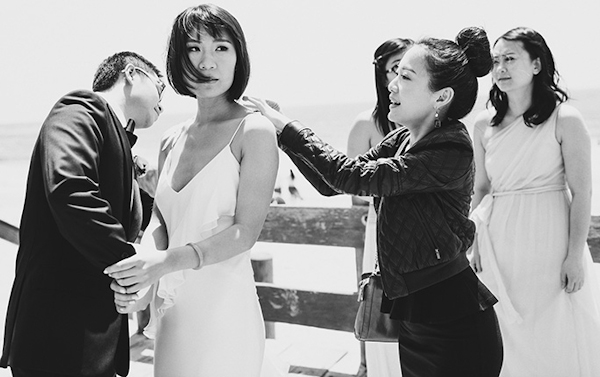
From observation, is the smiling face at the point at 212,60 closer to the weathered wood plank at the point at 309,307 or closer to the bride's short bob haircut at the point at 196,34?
the bride's short bob haircut at the point at 196,34

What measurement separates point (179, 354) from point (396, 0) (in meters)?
85.8

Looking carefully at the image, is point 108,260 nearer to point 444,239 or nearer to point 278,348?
point 444,239

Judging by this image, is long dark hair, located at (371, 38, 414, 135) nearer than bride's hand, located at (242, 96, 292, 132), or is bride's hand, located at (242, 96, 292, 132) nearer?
bride's hand, located at (242, 96, 292, 132)

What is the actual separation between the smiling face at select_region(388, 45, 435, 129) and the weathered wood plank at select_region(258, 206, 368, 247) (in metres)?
2.01

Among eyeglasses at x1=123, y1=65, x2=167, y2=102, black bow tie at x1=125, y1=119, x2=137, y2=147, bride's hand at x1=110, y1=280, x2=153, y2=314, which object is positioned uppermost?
eyeglasses at x1=123, y1=65, x2=167, y2=102

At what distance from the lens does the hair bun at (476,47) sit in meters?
2.04

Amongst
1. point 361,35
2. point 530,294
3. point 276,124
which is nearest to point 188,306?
point 276,124

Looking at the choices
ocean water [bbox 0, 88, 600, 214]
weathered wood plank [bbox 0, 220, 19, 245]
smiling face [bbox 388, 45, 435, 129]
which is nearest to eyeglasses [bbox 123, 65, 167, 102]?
smiling face [bbox 388, 45, 435, 129]

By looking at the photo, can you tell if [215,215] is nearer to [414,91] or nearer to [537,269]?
[414,91]

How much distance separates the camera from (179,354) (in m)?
2.04

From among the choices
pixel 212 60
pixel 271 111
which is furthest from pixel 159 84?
pixel 271 111

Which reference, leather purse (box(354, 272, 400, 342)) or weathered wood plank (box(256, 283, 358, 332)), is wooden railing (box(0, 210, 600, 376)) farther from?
leather purse (box(354, 272, 400, 342))

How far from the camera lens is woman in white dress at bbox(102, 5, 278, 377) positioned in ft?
6.51

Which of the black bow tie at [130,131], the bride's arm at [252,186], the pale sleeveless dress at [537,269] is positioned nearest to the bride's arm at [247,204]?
the bride's arm at [252,186]
